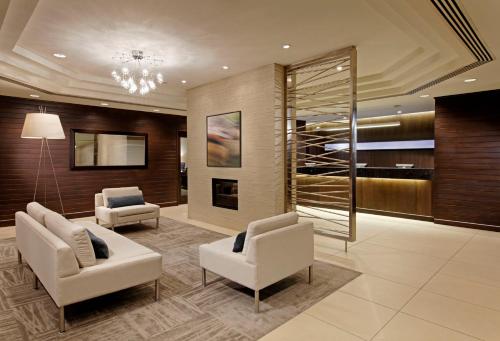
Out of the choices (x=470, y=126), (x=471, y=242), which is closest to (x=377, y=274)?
(x=471, y=242)

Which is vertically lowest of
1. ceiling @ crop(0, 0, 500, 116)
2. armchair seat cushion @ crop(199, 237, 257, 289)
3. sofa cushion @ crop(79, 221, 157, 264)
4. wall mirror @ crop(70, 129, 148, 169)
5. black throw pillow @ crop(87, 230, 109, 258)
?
armchair seat cushion @ crop(199, 237, 257, 289)

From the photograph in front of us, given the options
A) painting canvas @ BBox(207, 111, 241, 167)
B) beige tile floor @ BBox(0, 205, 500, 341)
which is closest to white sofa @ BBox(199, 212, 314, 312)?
beige tile floor @ BBox(0, 205, 500, 341)

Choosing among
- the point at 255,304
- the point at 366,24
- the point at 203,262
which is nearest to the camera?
the point at 255,304

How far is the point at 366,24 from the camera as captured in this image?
351cm

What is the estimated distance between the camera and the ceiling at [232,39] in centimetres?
306

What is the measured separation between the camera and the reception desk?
647 centimetres

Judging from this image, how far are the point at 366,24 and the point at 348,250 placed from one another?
3207 mm

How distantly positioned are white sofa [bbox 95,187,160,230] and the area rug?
1.76 meters

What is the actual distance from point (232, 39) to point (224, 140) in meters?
2.31

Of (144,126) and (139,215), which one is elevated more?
(144,126)

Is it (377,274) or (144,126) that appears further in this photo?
(144,126)

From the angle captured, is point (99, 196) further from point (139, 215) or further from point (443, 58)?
point (443, 58)

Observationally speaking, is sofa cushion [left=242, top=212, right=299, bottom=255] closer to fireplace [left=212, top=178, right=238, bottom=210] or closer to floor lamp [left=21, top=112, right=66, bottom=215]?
fireplace [left=212, top=178, right=238, bottom=210]

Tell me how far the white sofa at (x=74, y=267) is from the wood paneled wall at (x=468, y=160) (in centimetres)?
607
